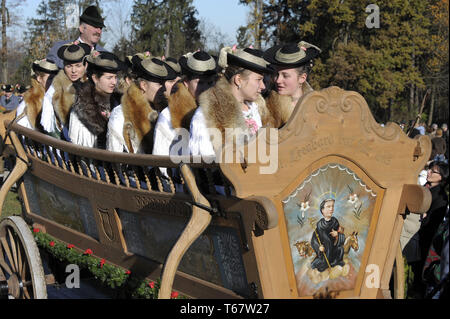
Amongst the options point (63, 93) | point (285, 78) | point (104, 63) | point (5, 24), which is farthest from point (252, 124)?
point (5, 24)

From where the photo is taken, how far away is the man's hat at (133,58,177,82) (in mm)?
5207

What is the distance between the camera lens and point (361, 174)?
12.2 feet

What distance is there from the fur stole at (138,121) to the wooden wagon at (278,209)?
0.53 metres

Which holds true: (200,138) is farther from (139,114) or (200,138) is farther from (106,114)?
(106,114)

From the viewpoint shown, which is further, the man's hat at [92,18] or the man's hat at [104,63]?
the man's hat at [92,18]

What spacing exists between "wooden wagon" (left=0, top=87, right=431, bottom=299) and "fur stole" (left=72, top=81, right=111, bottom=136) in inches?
40.0

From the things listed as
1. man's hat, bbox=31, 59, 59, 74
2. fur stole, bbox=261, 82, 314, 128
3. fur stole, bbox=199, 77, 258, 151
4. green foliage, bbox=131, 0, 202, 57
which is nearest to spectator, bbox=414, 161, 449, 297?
fur stole, bbox=261, 82, 314, 128

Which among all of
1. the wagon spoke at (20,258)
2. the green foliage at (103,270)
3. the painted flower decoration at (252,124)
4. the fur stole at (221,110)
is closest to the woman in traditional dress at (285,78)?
the painted flower decoration at (252,124)

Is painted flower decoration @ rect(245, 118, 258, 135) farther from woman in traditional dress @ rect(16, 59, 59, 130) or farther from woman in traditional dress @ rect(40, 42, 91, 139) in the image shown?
woman in traditional dress @ rect(16, 59, 59, 130)

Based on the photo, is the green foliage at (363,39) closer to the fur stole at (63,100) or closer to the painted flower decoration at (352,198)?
the fur stole at (63,100)

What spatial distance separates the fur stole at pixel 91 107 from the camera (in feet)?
18.3

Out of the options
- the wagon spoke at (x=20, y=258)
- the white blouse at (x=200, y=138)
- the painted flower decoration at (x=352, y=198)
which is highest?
the white blouse at (x=200, y=138)

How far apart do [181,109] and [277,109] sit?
728 millimetres
